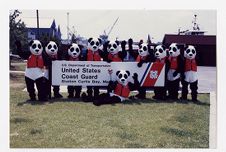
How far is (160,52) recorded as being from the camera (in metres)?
8.28

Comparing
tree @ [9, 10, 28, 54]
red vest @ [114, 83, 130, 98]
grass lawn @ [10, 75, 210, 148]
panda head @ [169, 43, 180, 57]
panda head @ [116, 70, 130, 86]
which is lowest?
grass lawn @ [10, 75, 210, 148]

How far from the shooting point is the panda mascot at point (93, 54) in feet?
26.6

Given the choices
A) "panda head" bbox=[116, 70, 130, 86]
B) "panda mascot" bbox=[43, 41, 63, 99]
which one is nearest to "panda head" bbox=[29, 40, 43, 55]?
"panda mascot" bbox=[43, 41, 63, 99]

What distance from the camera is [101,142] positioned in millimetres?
5859

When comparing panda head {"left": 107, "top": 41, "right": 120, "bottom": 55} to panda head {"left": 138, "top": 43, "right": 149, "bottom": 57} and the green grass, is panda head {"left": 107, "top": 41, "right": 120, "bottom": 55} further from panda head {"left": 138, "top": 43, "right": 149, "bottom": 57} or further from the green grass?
the green grass

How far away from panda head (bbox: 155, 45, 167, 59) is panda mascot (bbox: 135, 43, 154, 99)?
16 cm

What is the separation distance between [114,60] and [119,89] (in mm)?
684

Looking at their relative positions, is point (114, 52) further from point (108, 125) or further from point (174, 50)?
point (108, 125)

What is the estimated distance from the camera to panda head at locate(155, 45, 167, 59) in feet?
27.1

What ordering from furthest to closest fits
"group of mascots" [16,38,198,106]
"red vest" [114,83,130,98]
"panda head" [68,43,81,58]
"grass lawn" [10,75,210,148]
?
"panda head" [68,43,81,58]
"red vest" [114,83,130,98]
"group of mascots" [16,38,198,106]
"grass lawn" [10,75,210,148]

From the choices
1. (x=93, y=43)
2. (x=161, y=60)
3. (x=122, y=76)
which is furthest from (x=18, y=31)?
(x=161, y=60)
